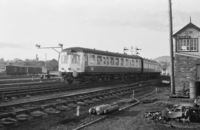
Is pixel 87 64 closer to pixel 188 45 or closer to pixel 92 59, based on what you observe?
pixel 92 59

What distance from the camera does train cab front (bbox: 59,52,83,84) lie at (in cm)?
2078

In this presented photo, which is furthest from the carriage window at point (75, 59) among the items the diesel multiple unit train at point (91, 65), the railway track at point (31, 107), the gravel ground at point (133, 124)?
the gravel ground at point (133, 124)

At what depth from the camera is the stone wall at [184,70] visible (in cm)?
1884

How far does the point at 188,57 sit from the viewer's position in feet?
62.6

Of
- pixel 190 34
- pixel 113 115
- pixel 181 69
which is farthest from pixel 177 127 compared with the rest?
pixel 190 34

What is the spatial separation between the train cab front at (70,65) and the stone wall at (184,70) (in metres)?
8.14

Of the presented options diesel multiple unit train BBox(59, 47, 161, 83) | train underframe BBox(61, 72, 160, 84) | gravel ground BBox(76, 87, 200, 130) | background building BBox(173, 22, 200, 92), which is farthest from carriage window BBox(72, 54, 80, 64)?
gravel ground BBox(76, 87, 200, 130)

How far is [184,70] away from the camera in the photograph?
1906 cm

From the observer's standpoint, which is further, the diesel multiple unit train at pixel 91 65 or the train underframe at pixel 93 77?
the train underframe at pixel 93 77

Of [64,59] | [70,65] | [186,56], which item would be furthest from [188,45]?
[64,59]

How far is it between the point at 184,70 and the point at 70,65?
383 inches

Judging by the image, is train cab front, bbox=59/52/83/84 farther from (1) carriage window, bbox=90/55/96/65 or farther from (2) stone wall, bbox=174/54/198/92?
(2) stone wall, bbox=174/54/198/92

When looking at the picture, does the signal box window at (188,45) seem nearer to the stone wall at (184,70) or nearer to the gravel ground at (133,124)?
the stone wall at (184,70)

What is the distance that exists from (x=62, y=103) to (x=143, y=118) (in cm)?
400
